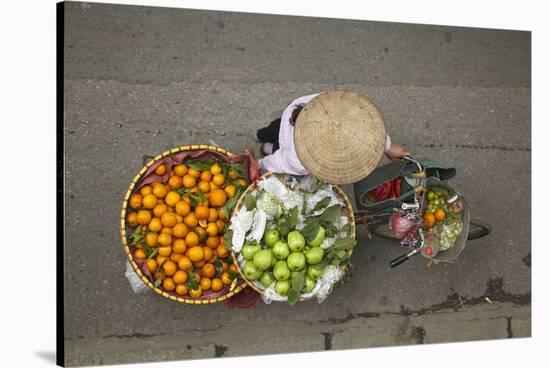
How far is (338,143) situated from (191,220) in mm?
840

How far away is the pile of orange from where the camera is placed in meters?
2.66

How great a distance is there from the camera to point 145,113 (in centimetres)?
328

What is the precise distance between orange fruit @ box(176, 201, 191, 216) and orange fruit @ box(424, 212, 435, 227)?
1228mm

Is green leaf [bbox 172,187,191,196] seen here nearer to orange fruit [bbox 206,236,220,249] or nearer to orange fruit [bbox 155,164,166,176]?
orange fruit [bbox 155,164,166,176]

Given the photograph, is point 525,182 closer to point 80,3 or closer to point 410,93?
point 410,93

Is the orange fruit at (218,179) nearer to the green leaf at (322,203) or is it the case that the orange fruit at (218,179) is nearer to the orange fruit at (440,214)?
the green leaf at (322,203)

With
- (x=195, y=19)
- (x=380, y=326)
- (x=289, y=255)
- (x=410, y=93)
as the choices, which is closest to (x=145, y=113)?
(x=195, y=19)

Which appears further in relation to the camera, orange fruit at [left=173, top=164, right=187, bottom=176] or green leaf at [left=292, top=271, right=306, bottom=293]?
orange fruit at [left=173, top=164, right=187, bottom=176]

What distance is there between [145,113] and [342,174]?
4.85ft

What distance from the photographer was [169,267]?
2674 millimetres

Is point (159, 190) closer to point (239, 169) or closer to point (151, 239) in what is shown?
point (151, 239)

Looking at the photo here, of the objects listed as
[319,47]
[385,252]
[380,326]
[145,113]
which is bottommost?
[380,326]

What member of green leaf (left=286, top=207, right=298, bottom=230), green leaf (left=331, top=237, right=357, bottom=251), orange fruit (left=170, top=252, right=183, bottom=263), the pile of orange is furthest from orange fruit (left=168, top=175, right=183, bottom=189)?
green leaf (left=331, top=237, right=357, bottom=251)

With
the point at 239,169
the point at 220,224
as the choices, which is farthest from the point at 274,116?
the point at 220,224
